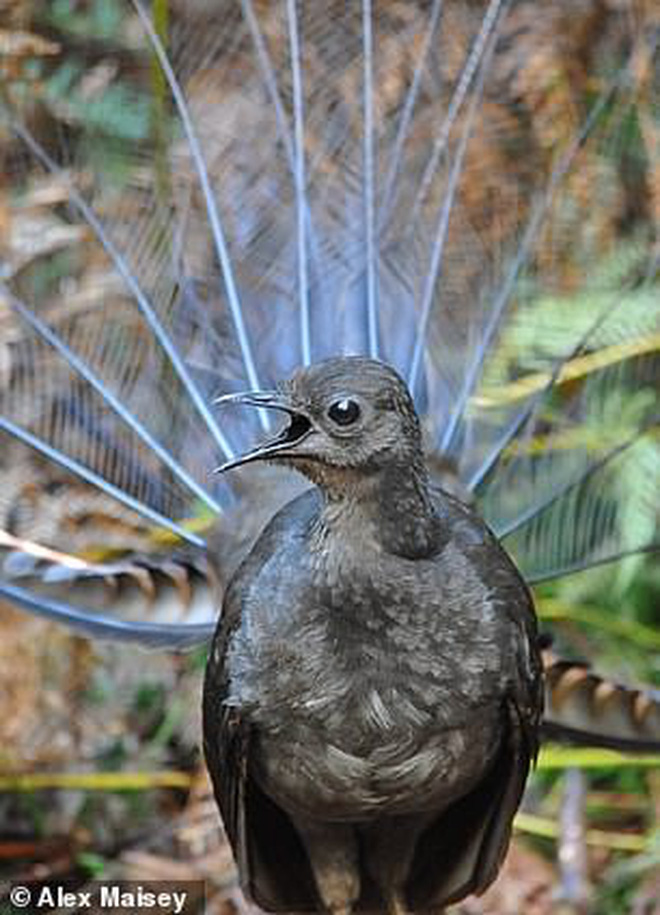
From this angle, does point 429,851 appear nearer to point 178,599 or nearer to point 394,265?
point 178,599

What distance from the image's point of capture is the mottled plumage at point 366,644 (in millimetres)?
2881

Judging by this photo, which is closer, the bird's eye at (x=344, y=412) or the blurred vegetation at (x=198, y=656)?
the bird's eye at (x=344, y=412)

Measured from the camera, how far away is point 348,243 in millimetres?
3941

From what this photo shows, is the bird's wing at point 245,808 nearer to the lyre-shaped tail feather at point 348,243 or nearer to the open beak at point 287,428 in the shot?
the open beak at point 287,428

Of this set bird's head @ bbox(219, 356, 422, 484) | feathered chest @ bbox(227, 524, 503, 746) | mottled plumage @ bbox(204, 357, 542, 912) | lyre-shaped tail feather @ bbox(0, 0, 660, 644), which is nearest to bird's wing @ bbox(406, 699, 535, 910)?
mottled plumage @ bbox(204, 357, 542, 912)

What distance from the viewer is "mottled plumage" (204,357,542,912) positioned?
2.88 meters

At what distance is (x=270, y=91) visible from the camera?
397cm

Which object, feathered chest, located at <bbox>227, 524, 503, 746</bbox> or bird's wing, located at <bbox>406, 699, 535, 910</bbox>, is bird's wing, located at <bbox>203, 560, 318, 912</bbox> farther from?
bird's wing, located at <bbox>406, 699, 535, 910</bbox>

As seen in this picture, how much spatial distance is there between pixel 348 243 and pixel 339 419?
117cm

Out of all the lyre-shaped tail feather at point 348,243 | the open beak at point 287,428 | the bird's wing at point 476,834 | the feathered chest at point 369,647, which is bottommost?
the bird's wing at point 476,834

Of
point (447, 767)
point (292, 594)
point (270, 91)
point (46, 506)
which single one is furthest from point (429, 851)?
point (270, 91)

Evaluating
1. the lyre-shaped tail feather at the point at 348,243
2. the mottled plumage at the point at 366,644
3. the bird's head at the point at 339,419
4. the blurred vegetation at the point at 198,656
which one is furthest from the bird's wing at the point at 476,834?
the blurred vegetation at the point at 198,656

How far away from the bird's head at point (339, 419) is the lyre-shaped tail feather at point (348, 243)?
0.98m

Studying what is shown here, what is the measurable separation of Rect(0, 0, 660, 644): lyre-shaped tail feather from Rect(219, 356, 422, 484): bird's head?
98 centimetres
